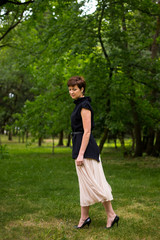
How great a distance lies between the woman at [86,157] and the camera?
455 centimetres

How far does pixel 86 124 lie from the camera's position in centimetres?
454

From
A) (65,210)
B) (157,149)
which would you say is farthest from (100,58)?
(65,210)

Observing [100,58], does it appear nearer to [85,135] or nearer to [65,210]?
[65,210]

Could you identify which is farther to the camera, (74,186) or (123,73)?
(123,73)

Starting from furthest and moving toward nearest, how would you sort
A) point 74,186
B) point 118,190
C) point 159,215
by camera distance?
point 74,186 < point 118,190 < point 159,215

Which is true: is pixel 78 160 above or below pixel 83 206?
above

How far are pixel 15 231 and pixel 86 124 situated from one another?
76.5 inches

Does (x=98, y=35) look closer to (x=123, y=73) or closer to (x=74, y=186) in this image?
(x=123, y=73)

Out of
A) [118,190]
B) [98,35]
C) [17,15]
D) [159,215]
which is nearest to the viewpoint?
[159,215]

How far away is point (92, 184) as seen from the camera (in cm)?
455

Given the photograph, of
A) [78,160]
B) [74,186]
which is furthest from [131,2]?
[78,160]

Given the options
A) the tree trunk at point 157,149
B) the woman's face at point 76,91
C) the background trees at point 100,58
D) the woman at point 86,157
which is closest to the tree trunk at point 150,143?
the tree trunk at point 157,149

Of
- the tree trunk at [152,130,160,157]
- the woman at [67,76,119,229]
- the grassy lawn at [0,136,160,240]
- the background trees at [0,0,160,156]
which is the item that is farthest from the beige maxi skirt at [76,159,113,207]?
the tree trunk at [152,130,160,157]

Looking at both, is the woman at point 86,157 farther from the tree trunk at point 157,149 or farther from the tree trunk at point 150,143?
the tree trunk at point 150,143
